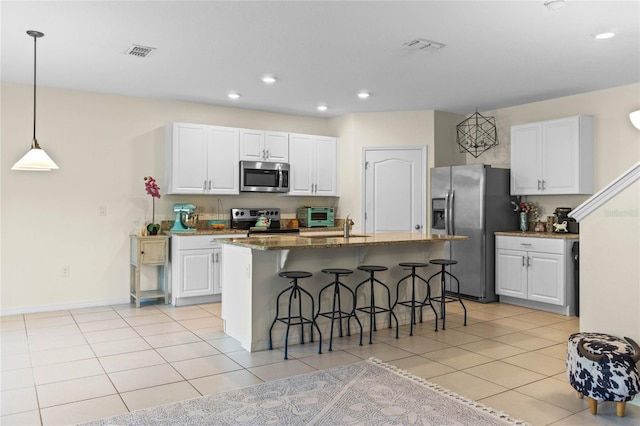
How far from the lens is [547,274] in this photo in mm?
5699

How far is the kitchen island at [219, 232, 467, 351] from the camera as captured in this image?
4.11 meters

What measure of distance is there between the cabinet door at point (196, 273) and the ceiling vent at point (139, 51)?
2.41 metres

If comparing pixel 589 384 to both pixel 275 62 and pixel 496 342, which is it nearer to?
pixel 496 342

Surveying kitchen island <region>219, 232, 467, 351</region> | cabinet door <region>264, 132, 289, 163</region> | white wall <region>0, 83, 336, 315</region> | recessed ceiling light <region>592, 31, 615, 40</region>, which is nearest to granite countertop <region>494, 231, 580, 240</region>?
kitchen island <region>219, 232, 467, 351</region>

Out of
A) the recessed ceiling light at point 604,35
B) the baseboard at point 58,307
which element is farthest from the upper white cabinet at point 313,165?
the recessed ceiling light at point 604,35

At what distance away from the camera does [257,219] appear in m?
6.92

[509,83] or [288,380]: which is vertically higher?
[509,83]

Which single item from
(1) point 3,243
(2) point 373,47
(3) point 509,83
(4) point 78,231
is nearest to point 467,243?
(3) point 509,83

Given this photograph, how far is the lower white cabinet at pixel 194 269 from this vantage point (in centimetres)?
592

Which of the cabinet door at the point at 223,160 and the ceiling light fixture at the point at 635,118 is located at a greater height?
the ceiling light fixture at the point at 635,118

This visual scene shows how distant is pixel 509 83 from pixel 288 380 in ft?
13.5

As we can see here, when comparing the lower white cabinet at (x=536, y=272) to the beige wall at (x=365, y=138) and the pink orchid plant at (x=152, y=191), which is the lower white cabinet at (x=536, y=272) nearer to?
the beige wall at (x=365, y=138)

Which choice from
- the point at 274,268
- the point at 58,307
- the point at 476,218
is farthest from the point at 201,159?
the point at 476,218

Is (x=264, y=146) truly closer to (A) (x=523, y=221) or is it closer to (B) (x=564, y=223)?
(A) (x=523, y=221)
